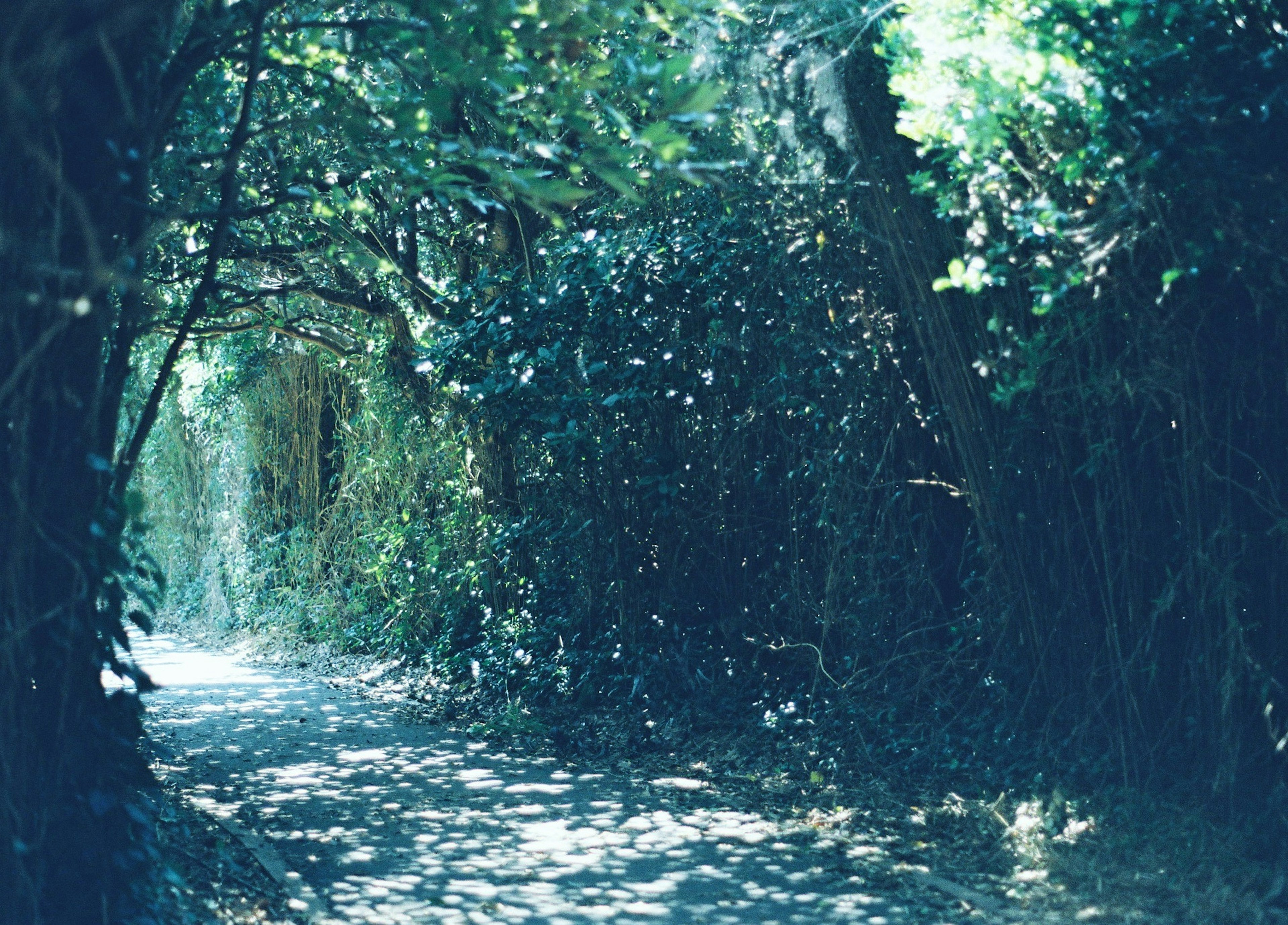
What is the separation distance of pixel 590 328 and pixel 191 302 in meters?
4.89

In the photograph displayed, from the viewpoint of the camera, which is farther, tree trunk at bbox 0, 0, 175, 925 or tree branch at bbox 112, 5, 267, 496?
tree branch at bbox 112, 5, 267, 496

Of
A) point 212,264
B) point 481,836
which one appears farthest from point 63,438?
point 481,836

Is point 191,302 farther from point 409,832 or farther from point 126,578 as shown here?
point 409,832

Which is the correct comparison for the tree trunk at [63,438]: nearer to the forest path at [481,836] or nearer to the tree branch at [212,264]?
the tree branch at [212,264]

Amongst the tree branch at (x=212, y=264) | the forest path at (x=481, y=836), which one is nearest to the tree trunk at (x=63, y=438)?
the tree branch at (x=212, y=264)

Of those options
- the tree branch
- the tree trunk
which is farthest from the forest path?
the tree branch

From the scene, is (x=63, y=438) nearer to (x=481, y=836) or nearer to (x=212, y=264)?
(x=212, y=264)

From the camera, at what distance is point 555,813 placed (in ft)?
22.7

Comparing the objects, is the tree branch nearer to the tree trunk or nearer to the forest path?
the tree trunk

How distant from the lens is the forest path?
530 centimetres

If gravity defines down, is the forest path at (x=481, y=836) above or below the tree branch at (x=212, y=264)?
below

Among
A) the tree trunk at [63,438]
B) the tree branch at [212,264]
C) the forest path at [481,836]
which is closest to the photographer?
the tree trunk at [63,438]

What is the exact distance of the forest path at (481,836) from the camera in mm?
5301

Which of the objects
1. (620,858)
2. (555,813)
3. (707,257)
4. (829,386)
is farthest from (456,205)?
(620,858)
